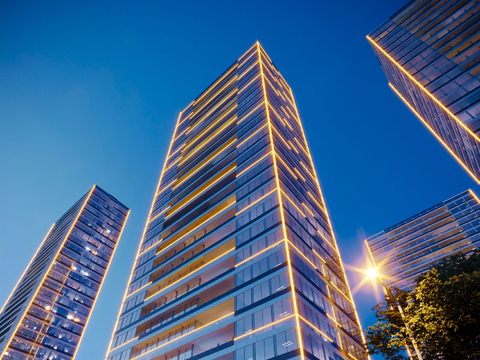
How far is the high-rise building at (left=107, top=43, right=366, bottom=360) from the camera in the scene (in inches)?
1355

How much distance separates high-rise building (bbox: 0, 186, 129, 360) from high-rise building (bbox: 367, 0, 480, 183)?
9133 cm

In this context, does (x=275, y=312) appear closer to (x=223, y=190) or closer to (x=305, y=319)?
(x=305, y=319)

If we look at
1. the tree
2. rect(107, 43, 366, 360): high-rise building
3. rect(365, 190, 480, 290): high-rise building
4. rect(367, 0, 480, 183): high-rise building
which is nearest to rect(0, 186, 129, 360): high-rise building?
rect(107, 43, 366, 360): high-rise building

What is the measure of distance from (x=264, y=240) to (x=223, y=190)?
1641 centimetres

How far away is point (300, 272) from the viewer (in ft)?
125

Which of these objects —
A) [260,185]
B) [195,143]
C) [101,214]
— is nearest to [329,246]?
[260,185]

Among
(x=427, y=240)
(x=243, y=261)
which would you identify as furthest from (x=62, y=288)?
(x=427, y=240)

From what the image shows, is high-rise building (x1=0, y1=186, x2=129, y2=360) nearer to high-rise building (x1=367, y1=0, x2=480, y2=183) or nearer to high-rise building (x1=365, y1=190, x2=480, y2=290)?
high-rise building (x1=365, y1=190, x2=480, y2=290)

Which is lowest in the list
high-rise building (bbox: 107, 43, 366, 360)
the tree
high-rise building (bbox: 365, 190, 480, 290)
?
the tree

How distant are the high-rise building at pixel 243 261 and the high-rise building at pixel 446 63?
25126 millimetres

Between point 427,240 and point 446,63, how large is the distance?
50303 millimetres

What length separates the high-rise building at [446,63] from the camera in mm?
48938

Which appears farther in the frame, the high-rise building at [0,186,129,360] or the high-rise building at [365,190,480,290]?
the high-rise building at [365,190,480,290]

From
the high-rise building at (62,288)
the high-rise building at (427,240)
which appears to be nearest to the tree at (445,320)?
the high-rise building at (427,240)
